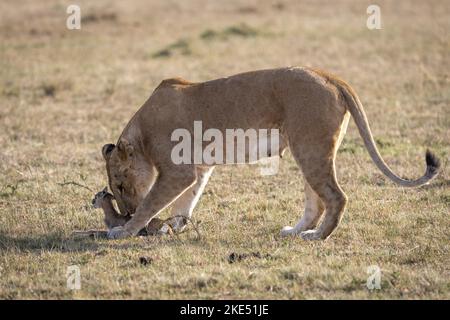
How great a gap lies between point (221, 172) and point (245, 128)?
2.16 meters

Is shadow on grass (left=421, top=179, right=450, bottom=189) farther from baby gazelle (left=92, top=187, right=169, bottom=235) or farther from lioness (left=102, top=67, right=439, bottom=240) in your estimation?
baby gazelle (left=92, top=187, right=169, bottom=235)

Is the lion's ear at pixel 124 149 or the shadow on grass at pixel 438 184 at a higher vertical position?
the lion's ear at pixel 124 149

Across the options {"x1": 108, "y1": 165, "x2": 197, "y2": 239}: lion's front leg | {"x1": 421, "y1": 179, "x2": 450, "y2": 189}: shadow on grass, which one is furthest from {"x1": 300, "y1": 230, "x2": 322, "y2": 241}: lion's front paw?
{"x1": 421, "y1": 179, "x2": 450, "y2": 189}: shadow on grass

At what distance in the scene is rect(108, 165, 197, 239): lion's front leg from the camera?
6.64 m

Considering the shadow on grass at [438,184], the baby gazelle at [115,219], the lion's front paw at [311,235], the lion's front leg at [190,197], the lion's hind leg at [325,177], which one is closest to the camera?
the lion's hind leg at [325,177]

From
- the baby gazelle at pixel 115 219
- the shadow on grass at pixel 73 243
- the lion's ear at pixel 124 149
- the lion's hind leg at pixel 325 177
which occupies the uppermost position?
the lion's ear at pixel 124 149

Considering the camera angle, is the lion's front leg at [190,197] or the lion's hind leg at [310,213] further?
the lion's front leg at [190,197]

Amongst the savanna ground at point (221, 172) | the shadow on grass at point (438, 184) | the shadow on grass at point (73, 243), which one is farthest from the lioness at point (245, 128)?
the shadow on grass at point (438, 184)

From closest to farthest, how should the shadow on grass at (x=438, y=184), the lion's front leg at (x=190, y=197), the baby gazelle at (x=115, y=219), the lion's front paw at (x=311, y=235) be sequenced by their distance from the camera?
the lion's front paw at (x=311, y=235), the baby gazelle at (x=115, y=219), the lion's front leg at (x=190, y=197), the shadow on grass at (x=438, y=184)

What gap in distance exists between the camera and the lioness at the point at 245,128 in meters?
6.38

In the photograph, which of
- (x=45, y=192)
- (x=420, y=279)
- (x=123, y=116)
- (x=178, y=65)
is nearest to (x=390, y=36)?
(x=178, y=65)

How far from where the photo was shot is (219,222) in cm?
712

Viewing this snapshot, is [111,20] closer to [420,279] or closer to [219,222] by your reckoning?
[219,222]

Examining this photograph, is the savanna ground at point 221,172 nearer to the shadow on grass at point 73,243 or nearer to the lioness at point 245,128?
the shadow on grass at point 73,243
